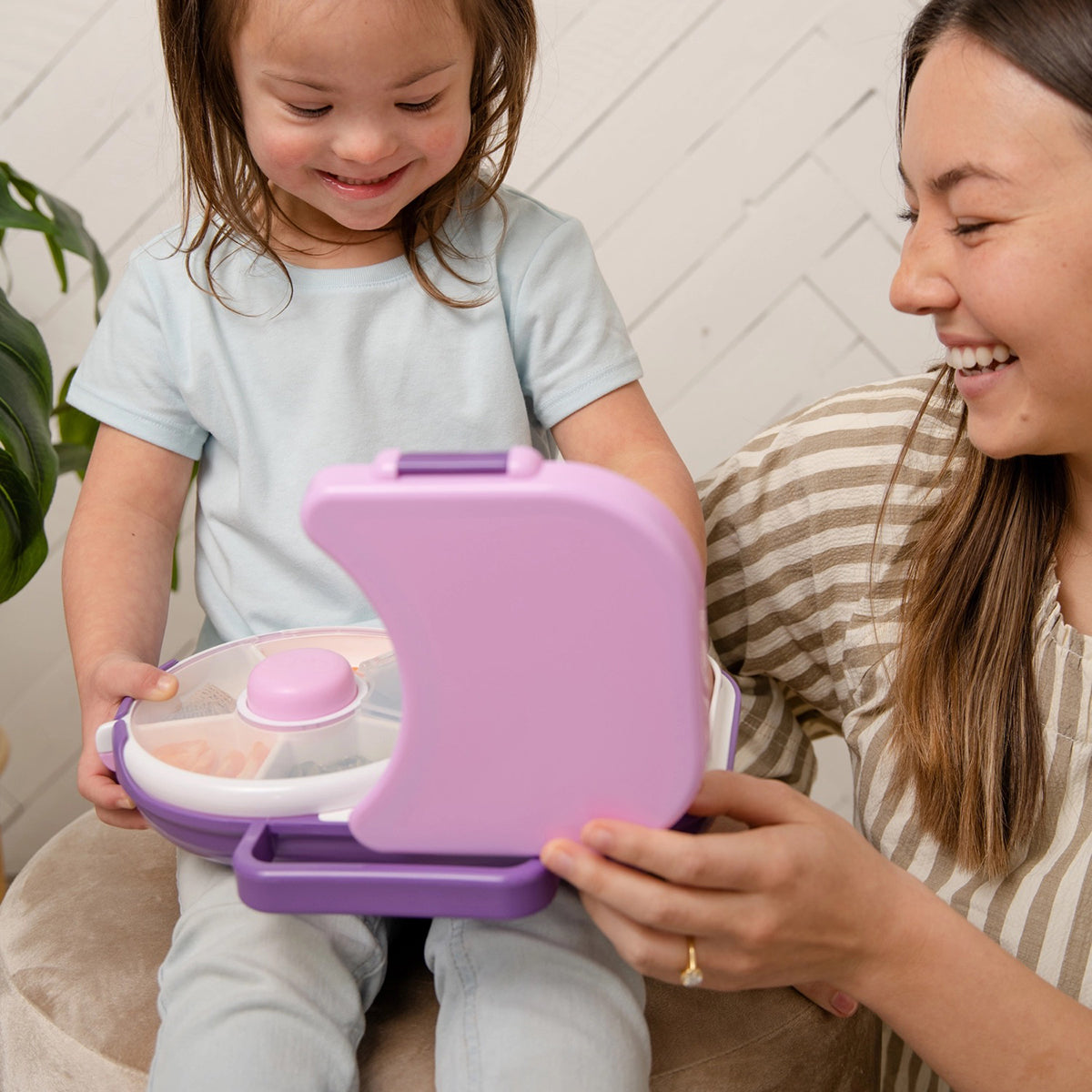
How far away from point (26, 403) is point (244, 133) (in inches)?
13.4

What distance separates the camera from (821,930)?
642 mm

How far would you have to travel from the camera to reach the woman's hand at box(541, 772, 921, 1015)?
23.0 inches

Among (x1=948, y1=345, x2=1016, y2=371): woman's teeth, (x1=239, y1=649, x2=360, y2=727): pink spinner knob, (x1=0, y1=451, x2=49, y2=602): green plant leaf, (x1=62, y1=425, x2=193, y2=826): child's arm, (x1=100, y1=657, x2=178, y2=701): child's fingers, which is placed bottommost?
(x1=0, y1=451, x2=49, y2=602): green plant leaf

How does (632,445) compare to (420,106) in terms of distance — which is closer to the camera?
(420,106)

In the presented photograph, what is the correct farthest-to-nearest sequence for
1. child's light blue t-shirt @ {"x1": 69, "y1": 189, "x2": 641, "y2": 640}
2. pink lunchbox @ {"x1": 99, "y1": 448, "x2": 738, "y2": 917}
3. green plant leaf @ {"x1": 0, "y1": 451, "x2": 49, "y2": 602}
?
green plant leaf @ {"x1": 0, "y1": 451, "x2": 49, "y2": 602}
child's light blue t-shirt @ {"x1": 69, "y1": 189, "x2": 641, "y2": 640}
pink lunchbox @ {"x1": 99, "y1": 448, "x2": 738, "y2": 917}

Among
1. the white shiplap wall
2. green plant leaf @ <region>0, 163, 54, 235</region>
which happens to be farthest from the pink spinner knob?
the white shiplap wall

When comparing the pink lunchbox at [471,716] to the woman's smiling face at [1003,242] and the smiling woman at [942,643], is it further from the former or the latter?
the woman's smiling face at [1003,242]

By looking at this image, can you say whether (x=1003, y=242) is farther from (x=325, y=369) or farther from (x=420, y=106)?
(x=325, y=369)


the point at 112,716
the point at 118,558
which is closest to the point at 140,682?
the point at 112,716

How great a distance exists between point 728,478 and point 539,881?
1.53 feet

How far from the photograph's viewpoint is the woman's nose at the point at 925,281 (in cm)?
75

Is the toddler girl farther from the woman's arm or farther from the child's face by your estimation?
the woman's arm

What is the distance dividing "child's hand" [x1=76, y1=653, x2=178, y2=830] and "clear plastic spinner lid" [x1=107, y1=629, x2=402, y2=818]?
0.5 inches

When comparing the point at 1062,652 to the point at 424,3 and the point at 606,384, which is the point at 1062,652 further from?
the point at 424,3
